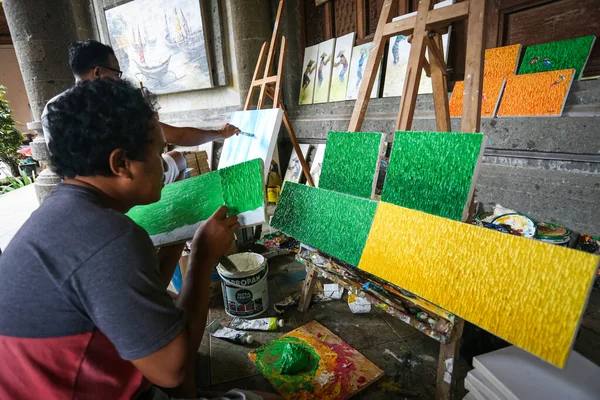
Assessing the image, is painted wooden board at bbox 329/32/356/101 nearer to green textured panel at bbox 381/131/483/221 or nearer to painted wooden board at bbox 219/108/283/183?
painted wooden board at bbox 219/108/283/183

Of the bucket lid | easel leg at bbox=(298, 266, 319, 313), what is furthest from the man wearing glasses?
easel leg at bbox=(298, 266, 319, 313)

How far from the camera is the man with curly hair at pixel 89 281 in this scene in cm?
67

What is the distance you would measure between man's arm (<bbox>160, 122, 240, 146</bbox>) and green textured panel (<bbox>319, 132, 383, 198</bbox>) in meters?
1.01

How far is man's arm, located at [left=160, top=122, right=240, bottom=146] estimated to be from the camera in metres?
2.34

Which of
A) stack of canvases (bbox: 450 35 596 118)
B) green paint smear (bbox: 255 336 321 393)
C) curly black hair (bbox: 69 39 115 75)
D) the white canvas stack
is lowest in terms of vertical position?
green paint smear (bbox: 255 336 321 393)

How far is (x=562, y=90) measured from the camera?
2.04 m

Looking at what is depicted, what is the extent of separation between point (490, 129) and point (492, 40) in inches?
28.9

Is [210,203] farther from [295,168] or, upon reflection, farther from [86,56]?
[295,168]

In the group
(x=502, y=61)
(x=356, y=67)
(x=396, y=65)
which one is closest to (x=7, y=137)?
(x=356, y=67)

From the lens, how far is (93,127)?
0.76 metres

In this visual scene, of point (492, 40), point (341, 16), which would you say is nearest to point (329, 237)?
point (492, 40)

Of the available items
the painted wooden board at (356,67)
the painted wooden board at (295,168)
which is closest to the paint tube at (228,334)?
the painted wooden board at (295,168)

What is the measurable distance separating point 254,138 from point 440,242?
5.23 feet

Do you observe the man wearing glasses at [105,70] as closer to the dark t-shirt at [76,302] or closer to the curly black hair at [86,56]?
the curly black hair at [86,56]
